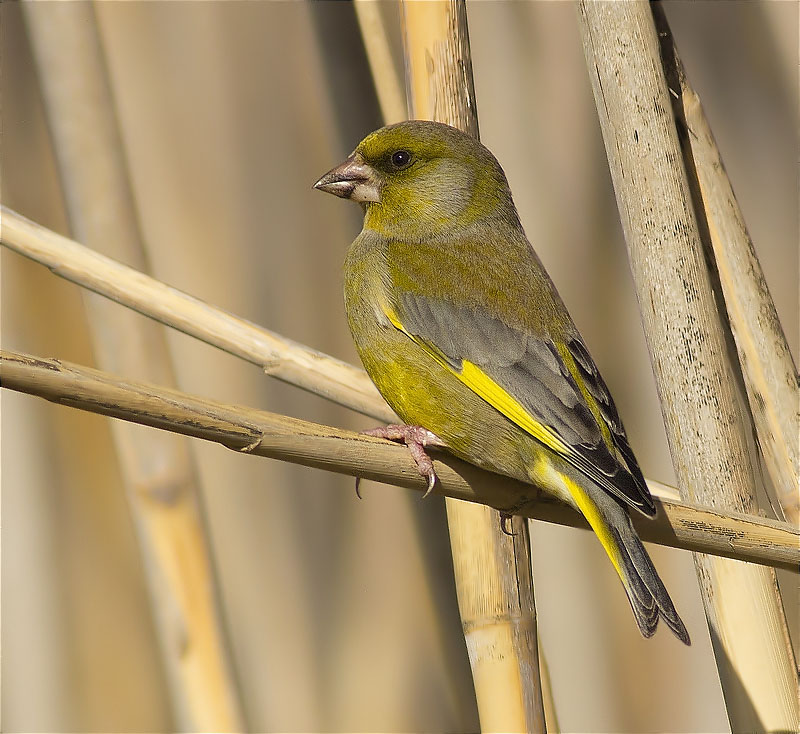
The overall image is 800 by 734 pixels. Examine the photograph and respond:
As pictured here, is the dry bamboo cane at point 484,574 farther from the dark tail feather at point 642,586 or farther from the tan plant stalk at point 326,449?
the dark tail feather at point 642,586

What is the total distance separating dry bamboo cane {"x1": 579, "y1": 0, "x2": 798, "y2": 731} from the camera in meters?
1.42

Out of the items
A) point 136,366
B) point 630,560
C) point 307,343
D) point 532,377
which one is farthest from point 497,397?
point 307,343

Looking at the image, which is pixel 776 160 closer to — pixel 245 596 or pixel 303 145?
pixel 303 145

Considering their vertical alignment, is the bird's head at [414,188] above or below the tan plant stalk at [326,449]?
above

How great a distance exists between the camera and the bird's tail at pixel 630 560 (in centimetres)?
122

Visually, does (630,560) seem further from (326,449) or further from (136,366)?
(136,366)

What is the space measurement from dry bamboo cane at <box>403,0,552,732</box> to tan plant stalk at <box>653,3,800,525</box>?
1.32 ft

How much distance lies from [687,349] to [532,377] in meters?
0.25

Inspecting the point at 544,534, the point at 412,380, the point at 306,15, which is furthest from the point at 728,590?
the point at 306,15

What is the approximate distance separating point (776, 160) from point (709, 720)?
4.72ft

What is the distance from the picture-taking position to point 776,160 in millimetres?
2432

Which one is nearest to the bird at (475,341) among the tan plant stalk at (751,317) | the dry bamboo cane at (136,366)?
the tan plant stalk at (751,317)

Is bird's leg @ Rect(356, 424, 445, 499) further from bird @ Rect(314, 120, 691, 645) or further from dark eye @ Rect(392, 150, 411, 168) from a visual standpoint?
dark eye @ Rect(392, 150, 411, 168)

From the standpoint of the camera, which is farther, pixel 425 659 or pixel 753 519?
pixel 425 659
